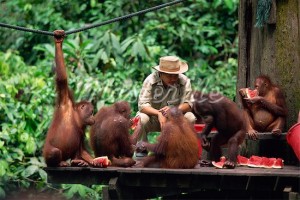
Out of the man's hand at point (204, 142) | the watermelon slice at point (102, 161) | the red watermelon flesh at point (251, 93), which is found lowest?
the watermelon slice at point (102, 161)

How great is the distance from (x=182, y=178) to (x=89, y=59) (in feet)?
14.6

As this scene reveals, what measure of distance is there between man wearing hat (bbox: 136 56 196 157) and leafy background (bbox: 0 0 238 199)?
1764 millimetres

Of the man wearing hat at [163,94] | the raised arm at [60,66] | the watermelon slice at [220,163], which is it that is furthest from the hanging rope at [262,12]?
the raised arm at [60,66]

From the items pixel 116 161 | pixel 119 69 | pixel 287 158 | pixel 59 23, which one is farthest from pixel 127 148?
pixel 59 23

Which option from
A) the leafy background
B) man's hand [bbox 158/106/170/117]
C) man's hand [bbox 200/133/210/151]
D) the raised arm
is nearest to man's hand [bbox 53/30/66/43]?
the raised arm

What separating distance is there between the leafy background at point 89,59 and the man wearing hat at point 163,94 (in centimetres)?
176

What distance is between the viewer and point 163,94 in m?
7.27

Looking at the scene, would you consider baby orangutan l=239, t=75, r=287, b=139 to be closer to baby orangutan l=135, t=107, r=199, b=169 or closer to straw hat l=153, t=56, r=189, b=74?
straw hat l=153, t=56, r=189, b=74

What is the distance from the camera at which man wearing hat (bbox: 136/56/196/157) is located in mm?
7109

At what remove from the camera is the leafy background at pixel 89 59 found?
9.23 metres

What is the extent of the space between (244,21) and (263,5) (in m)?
0.52

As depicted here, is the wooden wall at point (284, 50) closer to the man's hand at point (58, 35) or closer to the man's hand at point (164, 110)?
the man's hand at point (164, 110)

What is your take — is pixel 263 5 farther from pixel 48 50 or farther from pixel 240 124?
pixel 48 50

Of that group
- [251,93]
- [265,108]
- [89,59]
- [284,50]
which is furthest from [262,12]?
[89,59]
